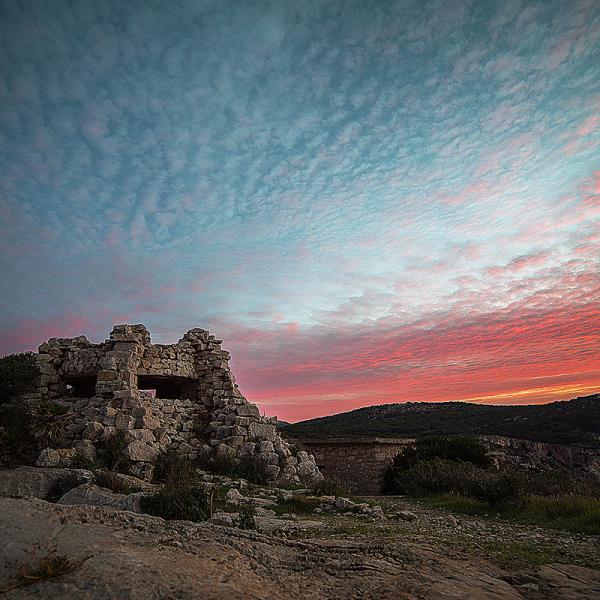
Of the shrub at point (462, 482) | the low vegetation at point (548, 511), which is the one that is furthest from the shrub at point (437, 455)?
the low vegetation at point (548, 511)

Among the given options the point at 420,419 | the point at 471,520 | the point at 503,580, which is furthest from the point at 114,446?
the point at 420,419

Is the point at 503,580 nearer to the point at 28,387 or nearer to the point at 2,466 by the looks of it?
the point at 2,466

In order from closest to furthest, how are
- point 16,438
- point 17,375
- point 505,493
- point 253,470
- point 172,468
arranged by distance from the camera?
point 505,493
point 16,438
point 172,468
point 253,470
point 17,375

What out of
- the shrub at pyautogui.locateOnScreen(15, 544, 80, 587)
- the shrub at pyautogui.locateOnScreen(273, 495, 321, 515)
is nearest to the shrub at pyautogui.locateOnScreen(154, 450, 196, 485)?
the shrub at pyautogui.locateOnScreen(273, 495, 321, 515)

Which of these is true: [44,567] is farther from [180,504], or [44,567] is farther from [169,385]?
[169,385]

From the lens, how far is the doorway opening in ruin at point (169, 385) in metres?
14.9

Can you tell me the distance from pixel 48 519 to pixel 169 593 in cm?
146

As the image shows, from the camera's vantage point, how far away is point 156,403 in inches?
533

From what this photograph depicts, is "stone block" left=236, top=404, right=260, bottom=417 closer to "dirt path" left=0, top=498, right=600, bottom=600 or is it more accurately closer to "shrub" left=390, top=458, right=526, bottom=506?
"shrub" left=390, top=458, right=526, bottom=506

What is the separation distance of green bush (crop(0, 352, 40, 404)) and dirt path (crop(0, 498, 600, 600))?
1020cm

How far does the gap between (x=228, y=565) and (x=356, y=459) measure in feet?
49.1

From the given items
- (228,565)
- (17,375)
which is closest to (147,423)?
(17,375)

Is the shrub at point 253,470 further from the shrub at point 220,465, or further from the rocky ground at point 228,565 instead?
the rocky ground at point 228,565

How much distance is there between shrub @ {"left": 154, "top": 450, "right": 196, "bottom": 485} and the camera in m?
10.2
